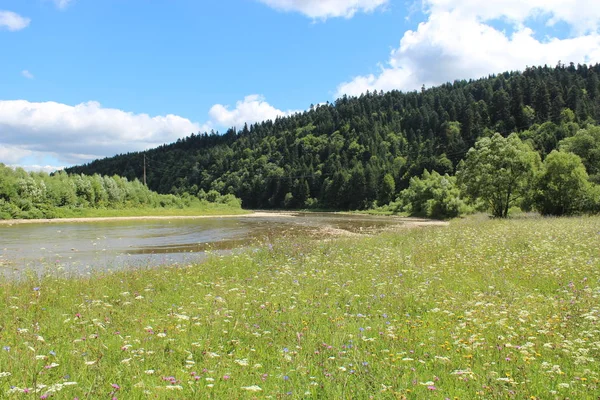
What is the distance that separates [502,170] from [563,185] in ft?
20.6

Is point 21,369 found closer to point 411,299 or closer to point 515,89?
point 411,299

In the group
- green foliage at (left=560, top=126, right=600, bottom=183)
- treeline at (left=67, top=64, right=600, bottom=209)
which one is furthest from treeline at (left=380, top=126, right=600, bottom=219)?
treeline at (left=67, top=64, right=600, bottom=209)

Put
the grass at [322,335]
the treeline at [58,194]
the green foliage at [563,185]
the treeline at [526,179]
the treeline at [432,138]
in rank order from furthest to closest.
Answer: the treeline at [432,138]
the treeline at [58,194]
the treeline at [526,179]
the green foliage at [563,185]
the grass at [322,335]

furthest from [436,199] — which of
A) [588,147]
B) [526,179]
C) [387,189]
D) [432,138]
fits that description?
[432,138]

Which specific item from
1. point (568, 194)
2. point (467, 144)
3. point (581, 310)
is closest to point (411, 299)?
point (581, 310)

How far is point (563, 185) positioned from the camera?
4312 centimetres

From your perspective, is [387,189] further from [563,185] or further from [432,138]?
[563,185]

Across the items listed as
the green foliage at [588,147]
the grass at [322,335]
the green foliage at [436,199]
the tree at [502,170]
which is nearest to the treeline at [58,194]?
the green foliage at [436,199]

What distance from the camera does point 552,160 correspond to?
4394cm

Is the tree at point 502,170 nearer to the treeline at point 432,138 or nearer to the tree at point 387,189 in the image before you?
the treeline at point 432,138

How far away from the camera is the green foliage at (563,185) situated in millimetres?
42438

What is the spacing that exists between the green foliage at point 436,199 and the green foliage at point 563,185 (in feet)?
88.7

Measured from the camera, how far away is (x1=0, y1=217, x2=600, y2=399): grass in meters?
4.68

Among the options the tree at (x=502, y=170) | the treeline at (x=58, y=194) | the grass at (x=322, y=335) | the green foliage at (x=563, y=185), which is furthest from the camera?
the treeline at (x=58, y=194)
